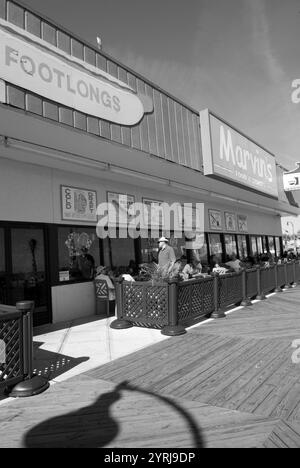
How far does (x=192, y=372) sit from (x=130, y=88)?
586cm

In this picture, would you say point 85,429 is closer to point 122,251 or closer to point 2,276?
point 2,276

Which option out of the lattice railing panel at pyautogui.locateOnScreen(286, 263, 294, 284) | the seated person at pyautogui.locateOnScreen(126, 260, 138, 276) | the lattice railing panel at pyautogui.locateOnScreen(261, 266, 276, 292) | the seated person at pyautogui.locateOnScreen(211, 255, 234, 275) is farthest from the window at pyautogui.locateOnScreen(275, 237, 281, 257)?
the seated person at pyautogui.locateOnScreen(126, 260, 138, 276)

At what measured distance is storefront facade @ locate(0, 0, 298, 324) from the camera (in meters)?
5.54

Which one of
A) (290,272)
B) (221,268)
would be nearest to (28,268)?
(221,268)

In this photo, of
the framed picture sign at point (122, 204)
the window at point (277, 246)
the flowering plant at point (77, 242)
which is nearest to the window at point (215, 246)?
the framed picture sign at point (122, 204)

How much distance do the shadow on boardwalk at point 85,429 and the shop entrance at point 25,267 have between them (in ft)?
13.6

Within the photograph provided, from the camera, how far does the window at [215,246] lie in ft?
45.3

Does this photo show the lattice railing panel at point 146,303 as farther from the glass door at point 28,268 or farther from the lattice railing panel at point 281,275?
the lattice railing panel at point 281,275

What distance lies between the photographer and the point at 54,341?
6078mm

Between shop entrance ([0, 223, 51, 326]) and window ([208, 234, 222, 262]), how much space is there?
7774 mm

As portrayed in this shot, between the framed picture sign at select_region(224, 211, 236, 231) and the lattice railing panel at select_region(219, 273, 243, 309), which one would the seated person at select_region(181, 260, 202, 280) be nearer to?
the lattice railing panel at select_region(219, 273, 243, 309)

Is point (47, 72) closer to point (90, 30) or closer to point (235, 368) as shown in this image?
point (90, 30)

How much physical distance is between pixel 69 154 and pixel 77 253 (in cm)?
249
